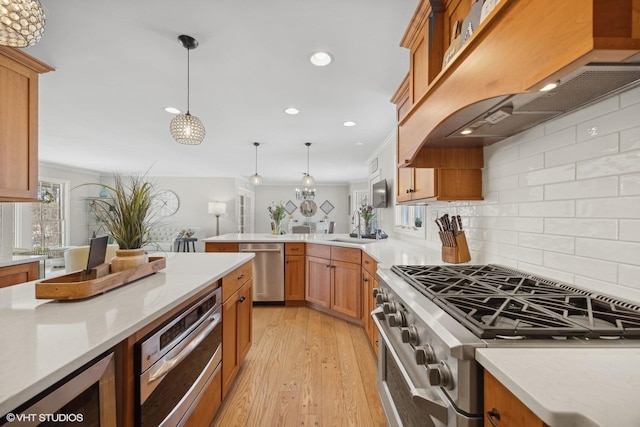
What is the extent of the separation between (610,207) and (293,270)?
10.4 feet

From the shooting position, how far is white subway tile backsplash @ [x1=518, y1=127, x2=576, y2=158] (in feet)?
3.72

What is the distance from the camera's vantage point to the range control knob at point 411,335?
96 cm

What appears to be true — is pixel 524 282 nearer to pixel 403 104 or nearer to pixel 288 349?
pixel 403 104

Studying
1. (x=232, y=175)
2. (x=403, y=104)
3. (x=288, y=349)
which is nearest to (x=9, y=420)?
(x=288, y=349)

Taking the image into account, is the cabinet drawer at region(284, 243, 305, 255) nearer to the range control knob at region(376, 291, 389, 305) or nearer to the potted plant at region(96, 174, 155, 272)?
the range control knob at region(376, 291, 389, 305)

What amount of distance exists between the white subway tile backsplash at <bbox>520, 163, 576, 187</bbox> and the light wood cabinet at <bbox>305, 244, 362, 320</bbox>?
5.70ft

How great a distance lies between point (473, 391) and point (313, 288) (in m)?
2.98

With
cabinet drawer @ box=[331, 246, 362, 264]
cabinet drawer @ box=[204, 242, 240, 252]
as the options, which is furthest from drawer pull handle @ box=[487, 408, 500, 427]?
cabinet drawer @ box=[204, 242, 240, 252]

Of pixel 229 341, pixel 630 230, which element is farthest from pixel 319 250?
pixel 630 230

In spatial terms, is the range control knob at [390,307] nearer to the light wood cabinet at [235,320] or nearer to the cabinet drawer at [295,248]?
the light wood cabinet at [235,320]

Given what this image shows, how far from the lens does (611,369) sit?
0.56 meters

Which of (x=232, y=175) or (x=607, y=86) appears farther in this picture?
(x=232, y=175)

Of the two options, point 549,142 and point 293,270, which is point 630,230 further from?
point 293,270

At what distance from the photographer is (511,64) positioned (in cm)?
75
